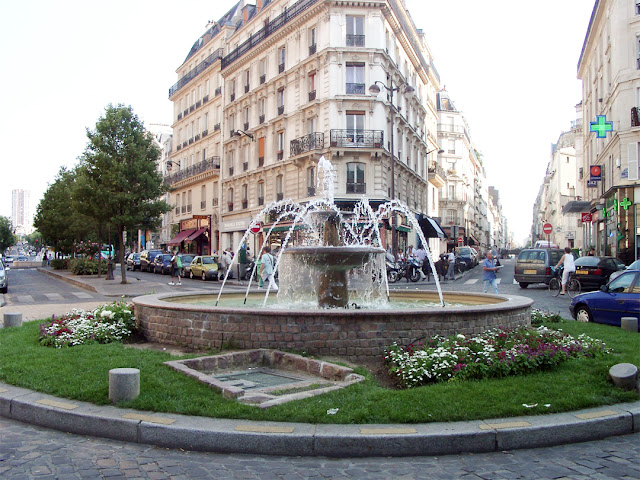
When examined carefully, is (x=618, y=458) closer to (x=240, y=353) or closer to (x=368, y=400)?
(x=368, y=400)

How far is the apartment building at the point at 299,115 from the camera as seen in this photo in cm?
3098

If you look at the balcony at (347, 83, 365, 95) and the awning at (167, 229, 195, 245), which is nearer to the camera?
the balcony at (347, 83, 365, 95)

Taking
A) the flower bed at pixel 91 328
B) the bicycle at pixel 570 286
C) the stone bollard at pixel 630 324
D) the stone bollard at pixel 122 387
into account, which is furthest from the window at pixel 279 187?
the stone bollard at pixel 122 387

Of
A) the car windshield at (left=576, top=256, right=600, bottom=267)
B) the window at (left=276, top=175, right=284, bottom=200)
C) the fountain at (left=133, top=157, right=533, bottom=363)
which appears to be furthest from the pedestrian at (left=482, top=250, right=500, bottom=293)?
the window at (left=276, top=175, right=284, bottom=200)

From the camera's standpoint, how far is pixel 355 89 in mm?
31141

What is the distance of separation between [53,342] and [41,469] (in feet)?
13.9

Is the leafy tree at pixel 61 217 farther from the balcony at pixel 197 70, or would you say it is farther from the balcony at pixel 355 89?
the balcony at pixel 355 89

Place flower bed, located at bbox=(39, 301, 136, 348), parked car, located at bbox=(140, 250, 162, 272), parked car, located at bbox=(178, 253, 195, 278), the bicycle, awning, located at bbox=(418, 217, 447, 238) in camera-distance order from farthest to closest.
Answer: parked car, located at bbox=(140, 250, 162, 272), awning, located at bbox=(418, 217, 447, 238), parked car, located at bbox=(178, 253, 195, 278), the bicycle, flower bed, located at bbox=(39, 301, 136, 348)

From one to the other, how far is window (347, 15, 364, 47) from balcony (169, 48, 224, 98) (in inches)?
595

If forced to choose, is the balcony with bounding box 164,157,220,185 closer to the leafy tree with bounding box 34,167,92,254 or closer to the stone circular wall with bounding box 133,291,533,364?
the leafy tree with bounding box 34,167,92,254

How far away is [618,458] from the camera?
164 inches

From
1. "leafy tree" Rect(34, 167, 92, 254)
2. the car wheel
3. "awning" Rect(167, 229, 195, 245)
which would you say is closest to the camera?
the car wheel

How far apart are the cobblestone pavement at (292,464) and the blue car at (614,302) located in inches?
258

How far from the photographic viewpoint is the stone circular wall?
670 centimetres
